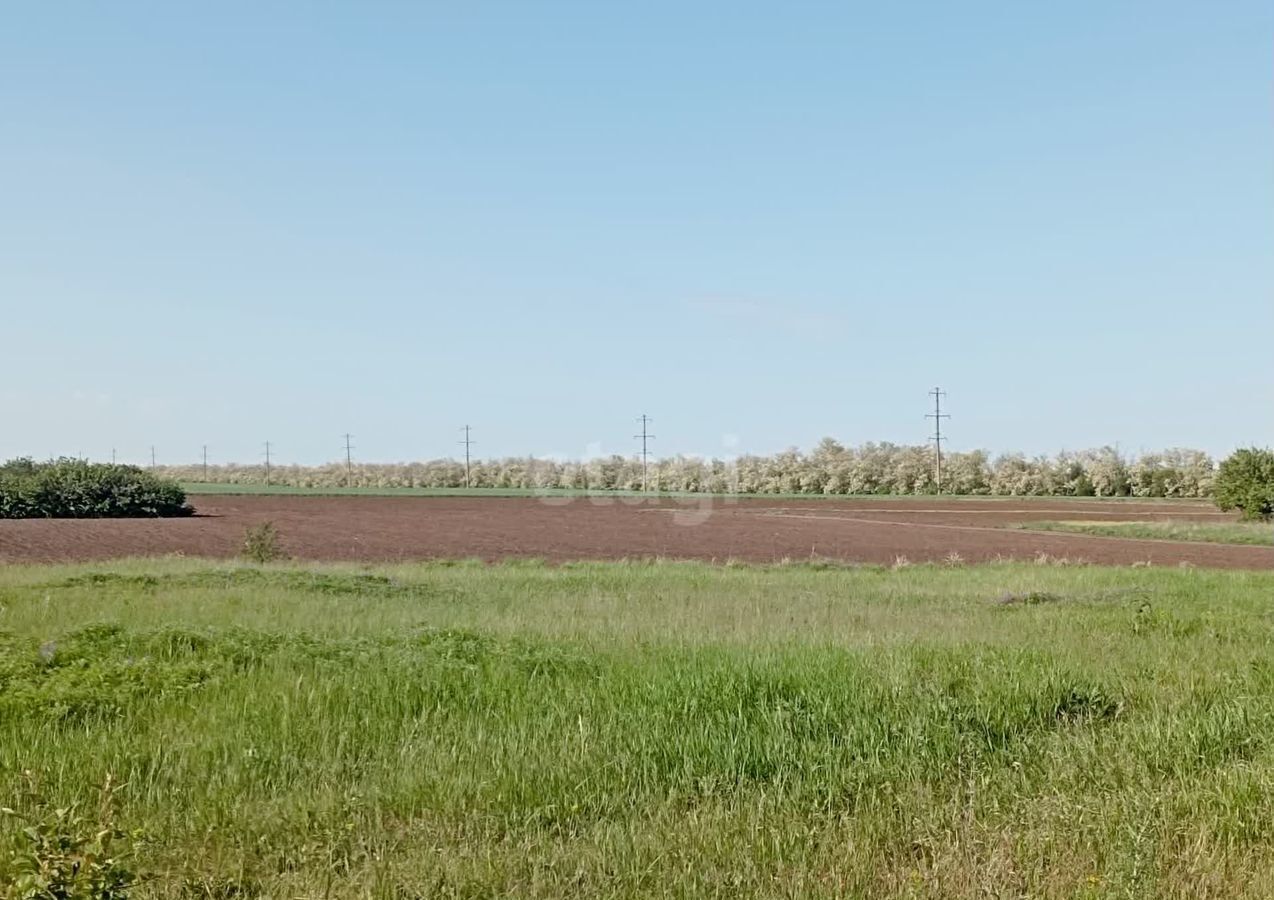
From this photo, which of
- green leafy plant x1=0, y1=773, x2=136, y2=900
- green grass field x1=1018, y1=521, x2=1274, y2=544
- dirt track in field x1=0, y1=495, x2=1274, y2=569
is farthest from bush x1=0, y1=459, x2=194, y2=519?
green leafy plant x1=0, y1=773, x2=136, y2=900

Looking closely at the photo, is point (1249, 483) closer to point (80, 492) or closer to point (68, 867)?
point (68, 867)

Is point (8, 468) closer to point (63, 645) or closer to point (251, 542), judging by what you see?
point (251, 542)

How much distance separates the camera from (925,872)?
189 inches

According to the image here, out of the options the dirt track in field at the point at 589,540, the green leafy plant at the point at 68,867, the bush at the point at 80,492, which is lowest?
the dirt track in field at the point at 589,540

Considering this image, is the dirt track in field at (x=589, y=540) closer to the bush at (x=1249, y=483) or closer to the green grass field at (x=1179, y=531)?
the green grass field at (x=1179, y=531)

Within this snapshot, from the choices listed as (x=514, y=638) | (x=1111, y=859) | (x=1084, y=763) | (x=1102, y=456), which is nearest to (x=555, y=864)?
(x=1111, y=859)

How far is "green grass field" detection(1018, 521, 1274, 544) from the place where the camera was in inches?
1667

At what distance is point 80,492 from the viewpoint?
52.7 m

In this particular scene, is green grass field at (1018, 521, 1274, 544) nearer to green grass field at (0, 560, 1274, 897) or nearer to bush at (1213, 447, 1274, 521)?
bush at (1213, 447, 1274, 521)

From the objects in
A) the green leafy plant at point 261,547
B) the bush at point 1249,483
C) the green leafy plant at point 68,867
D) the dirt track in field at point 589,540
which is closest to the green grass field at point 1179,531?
the bush at point 1249,483

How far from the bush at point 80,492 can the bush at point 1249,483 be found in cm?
6014

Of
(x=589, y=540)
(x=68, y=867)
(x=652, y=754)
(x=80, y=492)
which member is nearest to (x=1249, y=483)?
(x=589, y=540)

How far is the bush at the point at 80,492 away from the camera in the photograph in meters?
51.5

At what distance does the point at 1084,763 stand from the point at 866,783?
5.26 ft
